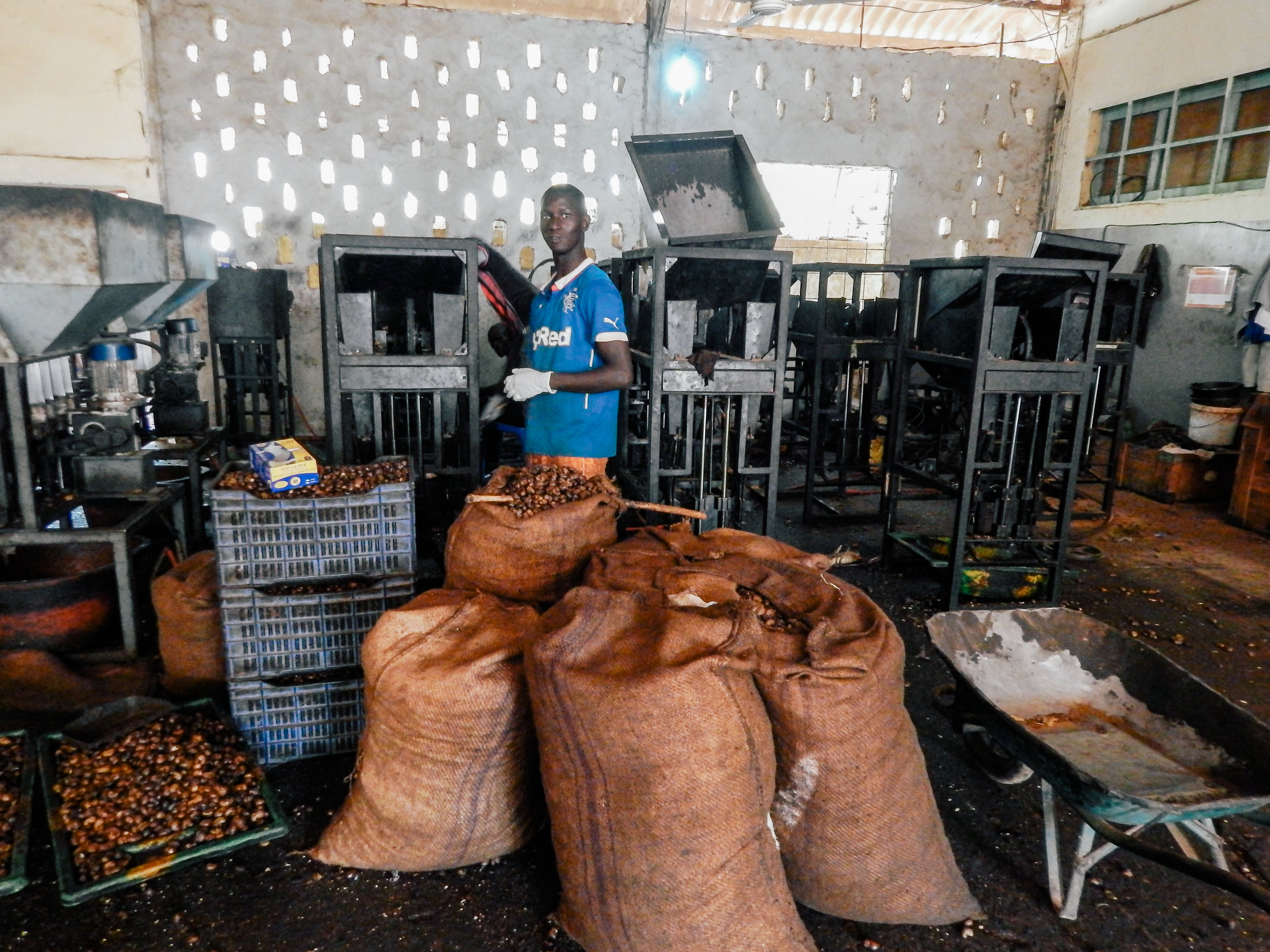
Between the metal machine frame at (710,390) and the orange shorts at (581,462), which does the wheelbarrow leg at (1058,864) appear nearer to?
the metal machine frame at (710,390)

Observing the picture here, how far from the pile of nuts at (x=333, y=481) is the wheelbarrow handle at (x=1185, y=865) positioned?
6.65 ft

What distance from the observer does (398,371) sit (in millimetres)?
3242

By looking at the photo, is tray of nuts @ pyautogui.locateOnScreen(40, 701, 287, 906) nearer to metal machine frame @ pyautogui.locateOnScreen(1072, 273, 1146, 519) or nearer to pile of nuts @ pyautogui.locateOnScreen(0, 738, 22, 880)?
pile of nuts @ pyautogui.locateOnScreen(0, 738, 22, 880)

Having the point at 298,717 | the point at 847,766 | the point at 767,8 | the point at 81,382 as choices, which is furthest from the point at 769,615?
the point at 767,8

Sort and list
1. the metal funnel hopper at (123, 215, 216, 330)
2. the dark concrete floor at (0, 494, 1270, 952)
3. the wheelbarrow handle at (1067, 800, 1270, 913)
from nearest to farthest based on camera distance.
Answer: the wheelbarrow handle at (1067, 800, 1270, 913) → the dark concrete floor at (0, 494, 1270, 952) → the metal funnel hopper at (123, 215, 216, 330)

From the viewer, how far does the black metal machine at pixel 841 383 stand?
5668 millimetres

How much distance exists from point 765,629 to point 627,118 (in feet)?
22.8

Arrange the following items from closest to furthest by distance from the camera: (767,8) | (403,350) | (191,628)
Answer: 1. (191,628)
2. (403,350)
3. (767,8)

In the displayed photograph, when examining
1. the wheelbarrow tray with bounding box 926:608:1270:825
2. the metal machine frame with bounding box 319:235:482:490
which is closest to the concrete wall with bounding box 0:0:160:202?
the metal machine frame with bounding box 319:235:482:490

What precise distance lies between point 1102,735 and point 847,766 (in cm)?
93

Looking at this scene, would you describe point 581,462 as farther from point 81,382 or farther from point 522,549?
point 81,382

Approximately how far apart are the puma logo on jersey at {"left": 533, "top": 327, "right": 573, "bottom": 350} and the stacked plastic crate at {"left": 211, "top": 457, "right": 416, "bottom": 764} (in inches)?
41.3

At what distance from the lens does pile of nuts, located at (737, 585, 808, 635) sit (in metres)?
1.88

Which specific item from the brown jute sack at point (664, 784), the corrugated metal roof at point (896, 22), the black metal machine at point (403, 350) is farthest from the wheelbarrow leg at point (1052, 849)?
the corrugated metal roof at point (896, 22)
